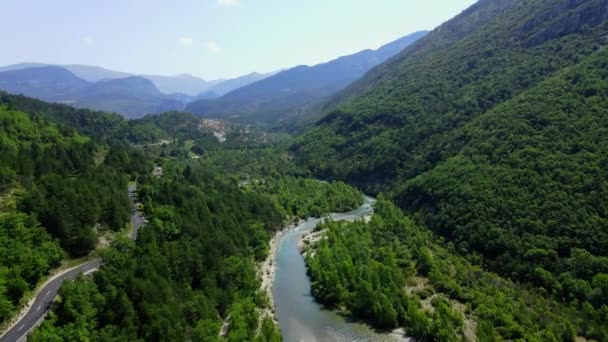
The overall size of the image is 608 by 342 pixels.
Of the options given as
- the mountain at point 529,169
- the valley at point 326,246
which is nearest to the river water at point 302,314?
the valley at point 326,246

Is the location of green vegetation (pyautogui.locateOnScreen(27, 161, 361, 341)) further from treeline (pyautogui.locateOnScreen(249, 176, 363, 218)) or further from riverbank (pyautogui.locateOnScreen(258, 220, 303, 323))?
treeline (pyautogui.locateOnScreen(249, 176, 363, 218))

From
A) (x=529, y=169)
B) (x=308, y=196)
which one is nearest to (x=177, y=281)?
(x=308, y=196)

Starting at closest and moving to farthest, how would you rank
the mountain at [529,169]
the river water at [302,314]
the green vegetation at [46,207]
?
the green vegetation at [46,207] → the river water at [302,314] → the mountain at [529,169]

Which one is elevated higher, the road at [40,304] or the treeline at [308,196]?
the road at [40,304]

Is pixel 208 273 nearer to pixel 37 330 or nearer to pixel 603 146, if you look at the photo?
pixel 37 330

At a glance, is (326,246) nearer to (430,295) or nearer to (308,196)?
(430,295)

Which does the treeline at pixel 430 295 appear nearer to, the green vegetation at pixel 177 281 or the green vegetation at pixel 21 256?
the green vegetation at pixel 177 281

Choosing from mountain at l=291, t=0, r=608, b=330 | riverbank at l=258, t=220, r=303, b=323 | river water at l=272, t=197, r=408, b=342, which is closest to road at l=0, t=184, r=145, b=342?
riverbank at l=258, t=220, r=303, b=323

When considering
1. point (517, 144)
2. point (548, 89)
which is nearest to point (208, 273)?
point (517, 144)
